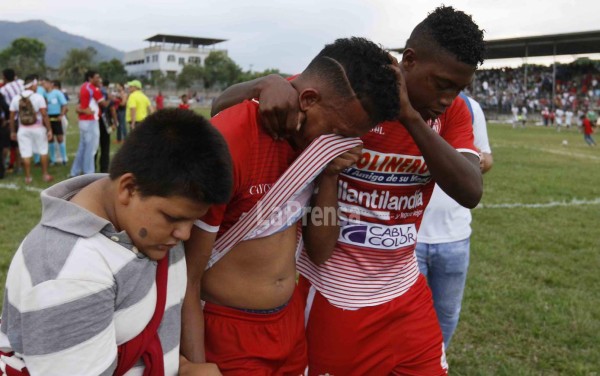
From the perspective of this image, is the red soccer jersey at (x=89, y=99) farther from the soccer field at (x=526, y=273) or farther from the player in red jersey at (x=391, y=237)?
the player in red jersey at (x=391, y=237)

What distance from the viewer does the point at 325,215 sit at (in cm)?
225

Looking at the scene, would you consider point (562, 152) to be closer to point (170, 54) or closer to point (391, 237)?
point (391, 237)

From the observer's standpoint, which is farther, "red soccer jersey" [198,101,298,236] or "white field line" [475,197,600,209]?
"white field line" [475,197,600,209]

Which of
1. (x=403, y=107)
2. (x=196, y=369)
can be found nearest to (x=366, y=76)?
(x=403, y=107)

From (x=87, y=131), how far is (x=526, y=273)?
27.1 ft

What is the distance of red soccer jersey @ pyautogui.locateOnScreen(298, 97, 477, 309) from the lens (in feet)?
7.66

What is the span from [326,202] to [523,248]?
5565 millimetres

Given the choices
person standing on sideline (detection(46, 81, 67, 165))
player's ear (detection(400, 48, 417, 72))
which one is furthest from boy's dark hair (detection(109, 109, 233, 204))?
person standing on sideline (detection(46, 81, 67, 165))

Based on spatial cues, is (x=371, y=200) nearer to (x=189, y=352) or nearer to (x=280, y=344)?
(x=280, y=344)

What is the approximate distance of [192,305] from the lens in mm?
1981

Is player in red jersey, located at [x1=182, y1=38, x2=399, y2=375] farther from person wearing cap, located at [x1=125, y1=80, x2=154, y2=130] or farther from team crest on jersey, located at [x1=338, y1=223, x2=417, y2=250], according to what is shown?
person wearing cap, located at [x1=125, y1=80, x2=154, y2=130]

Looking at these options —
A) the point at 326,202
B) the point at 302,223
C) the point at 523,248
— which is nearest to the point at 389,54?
the point at 326,202

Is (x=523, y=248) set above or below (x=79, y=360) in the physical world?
below

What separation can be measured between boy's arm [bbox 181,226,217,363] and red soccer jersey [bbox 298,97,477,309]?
0.68m
